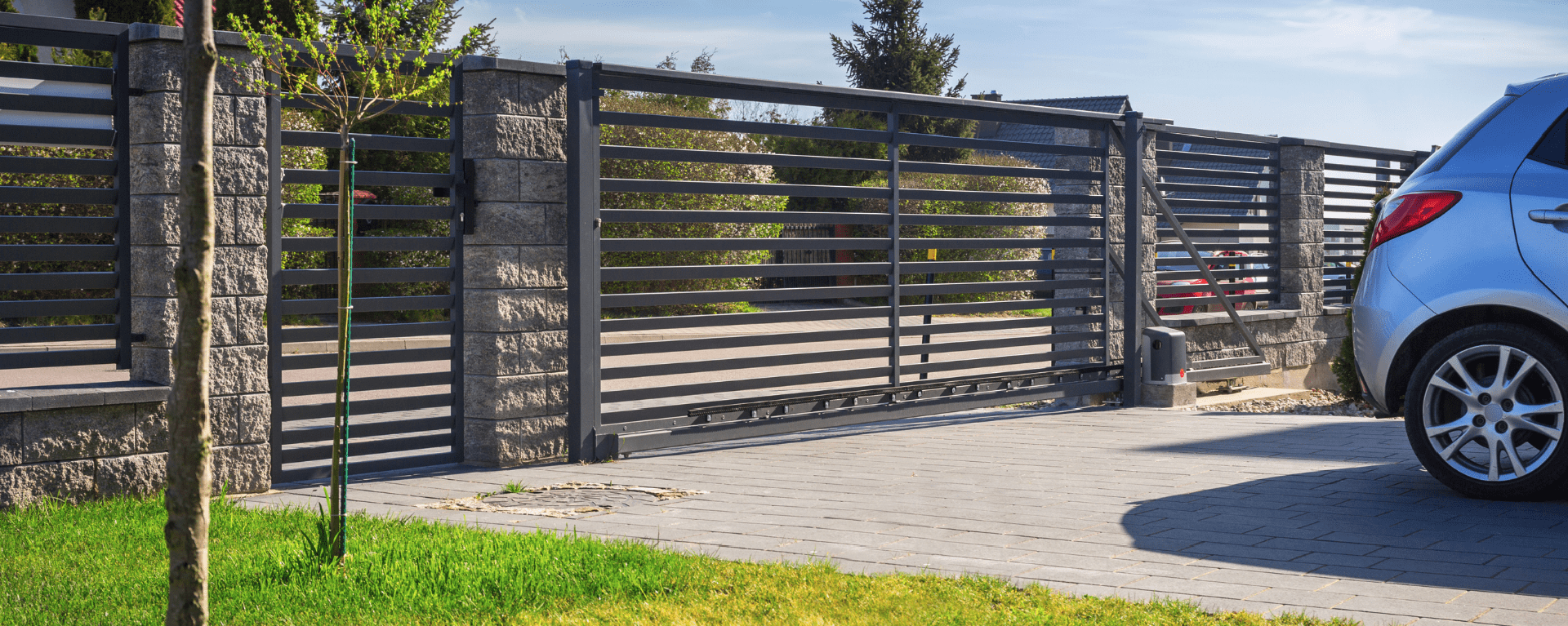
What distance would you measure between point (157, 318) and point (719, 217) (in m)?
3.51

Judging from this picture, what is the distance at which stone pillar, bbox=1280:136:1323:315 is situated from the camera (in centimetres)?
1444

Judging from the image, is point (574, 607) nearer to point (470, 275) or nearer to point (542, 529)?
point (542, 529)

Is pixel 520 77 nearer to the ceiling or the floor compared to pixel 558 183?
nearer to the ceiling

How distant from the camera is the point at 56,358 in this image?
6.29m

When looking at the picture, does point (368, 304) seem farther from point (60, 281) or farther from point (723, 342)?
point (723, 342)

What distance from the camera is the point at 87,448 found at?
6289 mm

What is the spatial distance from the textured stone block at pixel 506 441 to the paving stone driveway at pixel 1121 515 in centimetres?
12

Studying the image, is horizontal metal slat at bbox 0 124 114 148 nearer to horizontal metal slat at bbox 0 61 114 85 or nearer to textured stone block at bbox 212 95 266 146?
horizontal metal slat at bbox 0 61 114 85

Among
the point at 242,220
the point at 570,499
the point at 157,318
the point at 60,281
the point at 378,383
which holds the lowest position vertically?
the point at 570,499

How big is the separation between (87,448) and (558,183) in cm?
301

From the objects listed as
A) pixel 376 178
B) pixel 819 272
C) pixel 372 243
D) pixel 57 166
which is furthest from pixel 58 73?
pixel 819 272

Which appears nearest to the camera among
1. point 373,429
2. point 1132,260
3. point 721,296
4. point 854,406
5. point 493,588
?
point 493,588

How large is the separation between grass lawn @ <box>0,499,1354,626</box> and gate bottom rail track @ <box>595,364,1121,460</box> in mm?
2939

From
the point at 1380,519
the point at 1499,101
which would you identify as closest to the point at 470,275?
the point at 1380,519
